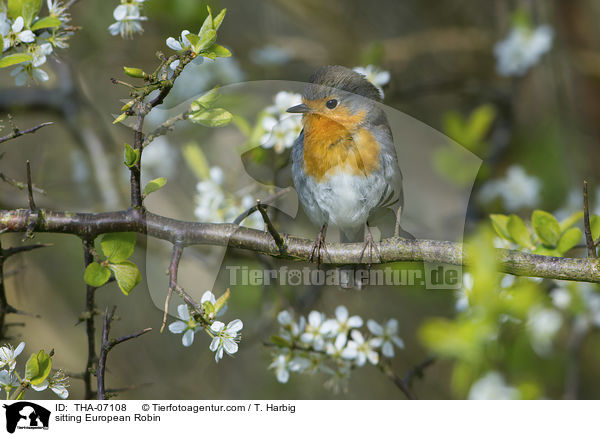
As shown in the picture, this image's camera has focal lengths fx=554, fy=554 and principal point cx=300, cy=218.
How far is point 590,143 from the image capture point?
10.6 ft

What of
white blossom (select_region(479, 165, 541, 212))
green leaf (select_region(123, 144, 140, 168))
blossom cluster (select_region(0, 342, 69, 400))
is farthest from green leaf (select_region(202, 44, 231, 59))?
white blossom (select_region(479, 165, 541, 212))

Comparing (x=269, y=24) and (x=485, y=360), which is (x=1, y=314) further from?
(x=269, y=24)

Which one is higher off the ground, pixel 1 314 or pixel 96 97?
pixel 96 97

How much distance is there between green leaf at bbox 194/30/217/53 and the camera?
1018mm

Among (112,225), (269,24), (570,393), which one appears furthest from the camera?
(269,24)

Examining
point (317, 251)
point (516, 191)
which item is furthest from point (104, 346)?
point (516, 191)

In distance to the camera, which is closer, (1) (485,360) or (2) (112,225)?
(2) (112,225)

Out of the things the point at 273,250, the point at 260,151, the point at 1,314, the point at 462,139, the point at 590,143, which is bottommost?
the point at 1,314

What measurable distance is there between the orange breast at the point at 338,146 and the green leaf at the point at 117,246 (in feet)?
1.84

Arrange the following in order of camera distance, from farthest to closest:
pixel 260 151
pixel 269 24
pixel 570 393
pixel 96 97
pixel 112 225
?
pixel 269 24
pixel 96 97
pixel 570 393
pixel 260 151
pixel 112 225

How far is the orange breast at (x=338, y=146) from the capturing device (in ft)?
4.85

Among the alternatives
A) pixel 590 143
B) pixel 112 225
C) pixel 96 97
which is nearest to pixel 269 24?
pixel 96 97

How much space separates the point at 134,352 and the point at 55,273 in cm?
54

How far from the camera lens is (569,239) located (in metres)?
1.32
